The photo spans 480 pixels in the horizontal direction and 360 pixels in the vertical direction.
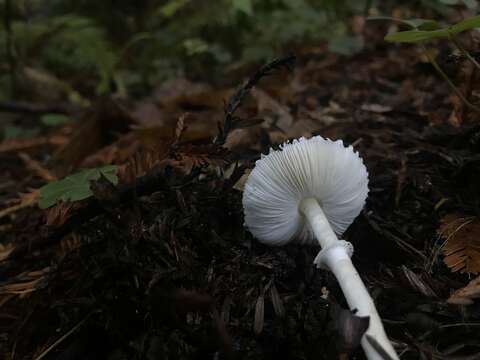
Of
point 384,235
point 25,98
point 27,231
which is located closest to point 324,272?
point 384,235

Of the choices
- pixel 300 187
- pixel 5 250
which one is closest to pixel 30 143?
pixel 5 250

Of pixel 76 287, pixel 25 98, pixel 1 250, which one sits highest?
pixel 76 287

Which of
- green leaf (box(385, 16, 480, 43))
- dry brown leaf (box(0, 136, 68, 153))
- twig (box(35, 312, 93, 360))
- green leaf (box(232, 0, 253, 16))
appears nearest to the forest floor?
→ twig (box(35, 312, 93, 360))

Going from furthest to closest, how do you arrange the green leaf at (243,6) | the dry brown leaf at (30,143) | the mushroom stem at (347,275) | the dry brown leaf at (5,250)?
the green leaf at (243,6) → the dry brown leaf at (30,143) → the dry brown leaf at (5,250) → the mushroom stem at (347,275)

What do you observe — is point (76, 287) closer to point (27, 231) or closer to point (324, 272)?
point (27, 231)

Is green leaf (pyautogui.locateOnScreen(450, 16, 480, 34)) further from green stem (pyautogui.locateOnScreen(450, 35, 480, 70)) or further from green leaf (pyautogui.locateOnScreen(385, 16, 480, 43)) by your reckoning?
green stem (pyautogui.locateOnScreen(450, 35, 480, 70))

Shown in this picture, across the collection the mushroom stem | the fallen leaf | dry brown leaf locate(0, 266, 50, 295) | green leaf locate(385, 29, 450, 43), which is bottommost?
dry brown leaf locate(0, 266, 50, 295)

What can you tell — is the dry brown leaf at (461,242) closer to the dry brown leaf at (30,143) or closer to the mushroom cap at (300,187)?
the mushroom cap at (300,187)

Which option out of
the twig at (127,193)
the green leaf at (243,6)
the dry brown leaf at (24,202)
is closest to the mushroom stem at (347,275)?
the twig at (127,193)
